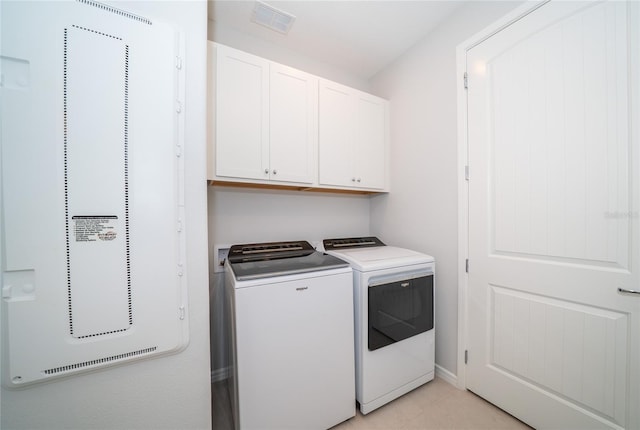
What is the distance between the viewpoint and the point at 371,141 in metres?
2.11

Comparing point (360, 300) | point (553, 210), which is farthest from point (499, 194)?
point (360, 300)

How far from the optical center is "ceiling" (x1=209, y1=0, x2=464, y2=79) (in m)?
1.62

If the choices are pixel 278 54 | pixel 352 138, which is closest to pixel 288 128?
pixel 352 138

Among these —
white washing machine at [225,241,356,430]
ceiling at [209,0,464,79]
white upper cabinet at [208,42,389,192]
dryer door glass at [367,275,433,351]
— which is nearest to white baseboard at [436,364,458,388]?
dryer door glass at [367,275,433,351]

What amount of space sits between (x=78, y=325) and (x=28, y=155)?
2.17ft

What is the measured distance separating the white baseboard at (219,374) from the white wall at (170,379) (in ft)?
2.57

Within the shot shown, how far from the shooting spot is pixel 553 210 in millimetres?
1231

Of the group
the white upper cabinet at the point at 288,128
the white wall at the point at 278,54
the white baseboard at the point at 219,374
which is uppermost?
the white wall at the point at 278,54

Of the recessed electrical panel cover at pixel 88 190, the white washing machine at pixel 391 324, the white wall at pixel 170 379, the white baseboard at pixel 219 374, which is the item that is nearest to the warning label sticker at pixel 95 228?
the recessed electrical panel cover at pixel 88 190

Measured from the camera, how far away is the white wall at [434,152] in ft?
5.54

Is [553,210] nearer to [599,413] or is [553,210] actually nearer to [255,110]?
[599,413]

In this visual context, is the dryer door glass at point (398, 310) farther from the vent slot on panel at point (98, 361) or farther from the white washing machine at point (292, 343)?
the vent slot on panel at point (98, 361)

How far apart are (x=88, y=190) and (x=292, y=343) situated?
3.84ft

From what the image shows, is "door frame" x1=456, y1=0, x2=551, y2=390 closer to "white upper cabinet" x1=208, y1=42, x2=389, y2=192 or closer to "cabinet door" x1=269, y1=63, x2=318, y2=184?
"white upper cabinet" x1=208, y1=42, x2=389, y2=192
